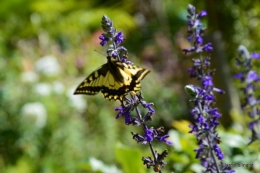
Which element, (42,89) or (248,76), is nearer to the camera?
(248,76)

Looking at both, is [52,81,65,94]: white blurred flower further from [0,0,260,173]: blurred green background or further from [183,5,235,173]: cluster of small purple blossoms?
[183,5,235,173]: cluster of small purple blossoms

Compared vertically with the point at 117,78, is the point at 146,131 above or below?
below

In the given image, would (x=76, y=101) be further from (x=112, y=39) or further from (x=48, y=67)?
(x=112, y=39)

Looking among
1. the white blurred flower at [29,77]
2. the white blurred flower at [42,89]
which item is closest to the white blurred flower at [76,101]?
the white blurred flower at [42,89]

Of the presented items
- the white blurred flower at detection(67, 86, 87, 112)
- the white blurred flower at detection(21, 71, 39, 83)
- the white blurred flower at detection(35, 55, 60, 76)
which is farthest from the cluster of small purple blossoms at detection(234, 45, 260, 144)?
the white blurred flower at detection(35, 55, 60, 76)

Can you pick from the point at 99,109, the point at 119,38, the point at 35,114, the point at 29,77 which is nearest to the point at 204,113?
the point at 119,38

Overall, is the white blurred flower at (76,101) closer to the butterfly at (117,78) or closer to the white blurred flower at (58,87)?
the white blurred flower at (58,87)
